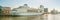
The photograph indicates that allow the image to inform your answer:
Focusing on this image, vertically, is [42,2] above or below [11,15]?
above

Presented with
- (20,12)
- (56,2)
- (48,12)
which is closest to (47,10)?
(48,12)

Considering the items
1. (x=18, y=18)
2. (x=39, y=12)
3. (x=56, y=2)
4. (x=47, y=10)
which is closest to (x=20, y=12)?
(x=18, y=18)

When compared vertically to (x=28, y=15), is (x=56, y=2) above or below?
above

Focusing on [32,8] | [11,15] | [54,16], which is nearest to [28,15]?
[32,8]

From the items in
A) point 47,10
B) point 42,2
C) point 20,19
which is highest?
point 42,2

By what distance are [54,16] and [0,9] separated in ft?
2.25

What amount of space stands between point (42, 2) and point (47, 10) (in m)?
0.12

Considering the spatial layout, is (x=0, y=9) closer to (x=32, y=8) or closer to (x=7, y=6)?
(x=7, y=6)

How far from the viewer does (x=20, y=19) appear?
1.07 m

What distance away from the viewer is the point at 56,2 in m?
1.09

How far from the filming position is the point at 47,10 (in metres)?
1.08

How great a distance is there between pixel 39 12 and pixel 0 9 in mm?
490

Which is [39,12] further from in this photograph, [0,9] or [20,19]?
[0,9]

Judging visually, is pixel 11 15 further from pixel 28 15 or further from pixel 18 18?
pixel 28 15
